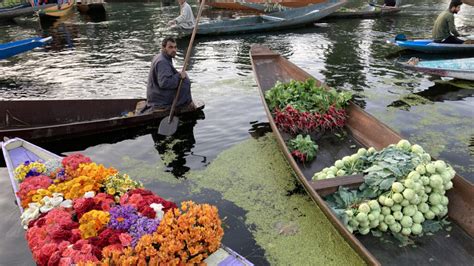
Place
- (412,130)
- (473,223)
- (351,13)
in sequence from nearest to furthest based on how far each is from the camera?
(473,223) → (412,130) → (351,13)

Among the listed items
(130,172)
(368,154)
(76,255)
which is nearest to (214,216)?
(76,255)

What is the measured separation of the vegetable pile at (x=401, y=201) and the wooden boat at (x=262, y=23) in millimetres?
12349

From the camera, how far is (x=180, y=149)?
697 centimetres

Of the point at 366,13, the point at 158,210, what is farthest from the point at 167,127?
the point at 366,13

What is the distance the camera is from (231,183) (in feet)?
18.8

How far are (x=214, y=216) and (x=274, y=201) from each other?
6.51 feet

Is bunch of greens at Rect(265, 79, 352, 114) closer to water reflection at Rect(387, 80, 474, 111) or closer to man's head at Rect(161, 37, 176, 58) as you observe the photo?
man's head at Rect(161, 37, 176, 58)

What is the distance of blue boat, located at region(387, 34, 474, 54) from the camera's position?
37.8ft

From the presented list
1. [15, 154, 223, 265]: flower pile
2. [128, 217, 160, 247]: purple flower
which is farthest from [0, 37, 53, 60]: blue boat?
[128, 217, 160, 247]: purple flower

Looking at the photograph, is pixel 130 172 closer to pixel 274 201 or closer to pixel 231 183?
pixel 231 183

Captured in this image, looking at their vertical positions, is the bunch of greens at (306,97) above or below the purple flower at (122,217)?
above

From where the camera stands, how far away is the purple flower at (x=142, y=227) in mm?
3301

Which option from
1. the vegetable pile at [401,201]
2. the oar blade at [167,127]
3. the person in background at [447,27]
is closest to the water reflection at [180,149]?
the oar blade at [167,127]

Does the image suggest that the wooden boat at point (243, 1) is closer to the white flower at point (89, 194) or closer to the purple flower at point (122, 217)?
the white flower at point (89, 194)
